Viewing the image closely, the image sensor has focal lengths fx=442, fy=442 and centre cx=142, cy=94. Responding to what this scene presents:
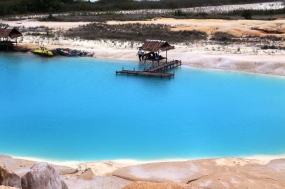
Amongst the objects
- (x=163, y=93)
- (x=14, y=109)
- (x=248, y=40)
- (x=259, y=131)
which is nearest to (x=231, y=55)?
(x=248, y=40)

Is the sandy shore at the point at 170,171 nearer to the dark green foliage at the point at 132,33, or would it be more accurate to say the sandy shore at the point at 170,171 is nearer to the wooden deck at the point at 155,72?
the wooden deck at the point at 155,72

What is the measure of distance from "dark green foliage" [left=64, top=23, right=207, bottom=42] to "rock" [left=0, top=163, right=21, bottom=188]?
28326 millimetres

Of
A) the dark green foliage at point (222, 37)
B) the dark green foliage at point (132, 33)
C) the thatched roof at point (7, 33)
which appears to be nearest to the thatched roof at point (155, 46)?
the dark green foliage at point (132, 33)

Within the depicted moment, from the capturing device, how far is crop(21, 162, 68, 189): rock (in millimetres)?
7574

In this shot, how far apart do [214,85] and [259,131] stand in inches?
296

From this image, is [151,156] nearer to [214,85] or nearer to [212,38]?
[214,85]

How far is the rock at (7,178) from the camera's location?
24.4 feet

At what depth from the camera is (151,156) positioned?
14477mm

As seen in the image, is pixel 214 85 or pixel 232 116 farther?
pixel 214 85

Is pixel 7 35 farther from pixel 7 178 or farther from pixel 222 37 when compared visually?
pixel 7 178

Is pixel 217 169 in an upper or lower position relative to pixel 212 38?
lower

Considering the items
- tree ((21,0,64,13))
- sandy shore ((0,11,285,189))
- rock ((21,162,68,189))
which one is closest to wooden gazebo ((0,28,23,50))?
sandy shore ((0,11,285,189))

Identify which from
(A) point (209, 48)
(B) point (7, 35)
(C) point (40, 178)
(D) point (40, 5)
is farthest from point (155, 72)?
(D) point (40, 5)

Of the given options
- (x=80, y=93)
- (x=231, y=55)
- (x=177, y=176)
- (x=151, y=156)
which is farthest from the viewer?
(x=231, y=55)
